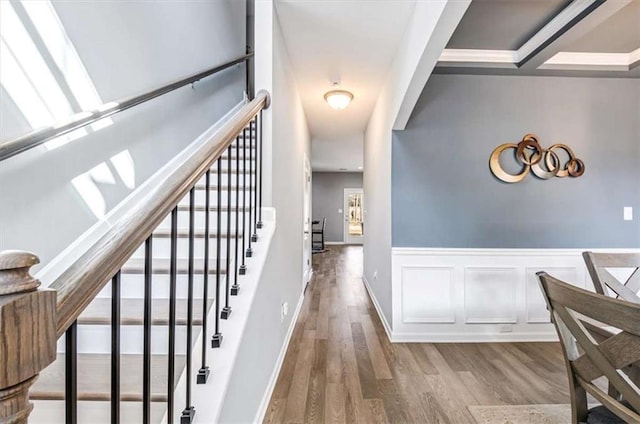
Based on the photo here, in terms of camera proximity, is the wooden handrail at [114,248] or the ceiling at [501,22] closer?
the wooden handrail at [114,248]

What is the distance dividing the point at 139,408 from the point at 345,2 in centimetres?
261

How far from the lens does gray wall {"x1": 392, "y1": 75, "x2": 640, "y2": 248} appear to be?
2.91 metres

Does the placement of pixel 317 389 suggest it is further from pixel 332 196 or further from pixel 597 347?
pixel 332 196

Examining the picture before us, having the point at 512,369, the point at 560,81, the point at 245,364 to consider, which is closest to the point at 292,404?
the point at 245,364

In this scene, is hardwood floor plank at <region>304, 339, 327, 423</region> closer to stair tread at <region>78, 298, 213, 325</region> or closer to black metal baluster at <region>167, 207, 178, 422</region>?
stair tread at <region>78, 298, 213, 325</region>

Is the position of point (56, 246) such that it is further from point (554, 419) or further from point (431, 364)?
point (554, 419)

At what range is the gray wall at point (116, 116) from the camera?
143 centimetres

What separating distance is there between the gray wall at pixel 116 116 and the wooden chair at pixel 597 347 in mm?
2223

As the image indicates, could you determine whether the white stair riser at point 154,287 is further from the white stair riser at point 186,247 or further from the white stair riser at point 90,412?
the white stair riser at point 90,412

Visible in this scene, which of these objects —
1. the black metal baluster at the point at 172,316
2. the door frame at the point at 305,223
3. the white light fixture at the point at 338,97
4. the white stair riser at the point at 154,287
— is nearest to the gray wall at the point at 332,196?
the door frame at the point at 305,223

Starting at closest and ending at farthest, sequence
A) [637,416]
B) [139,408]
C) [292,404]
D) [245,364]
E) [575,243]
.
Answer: [637,416] < [139,408] < [245,364] < [292,404] < [575,243]

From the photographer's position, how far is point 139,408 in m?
1.11

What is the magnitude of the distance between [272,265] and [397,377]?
123 centimetres

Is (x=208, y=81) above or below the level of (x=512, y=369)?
above
